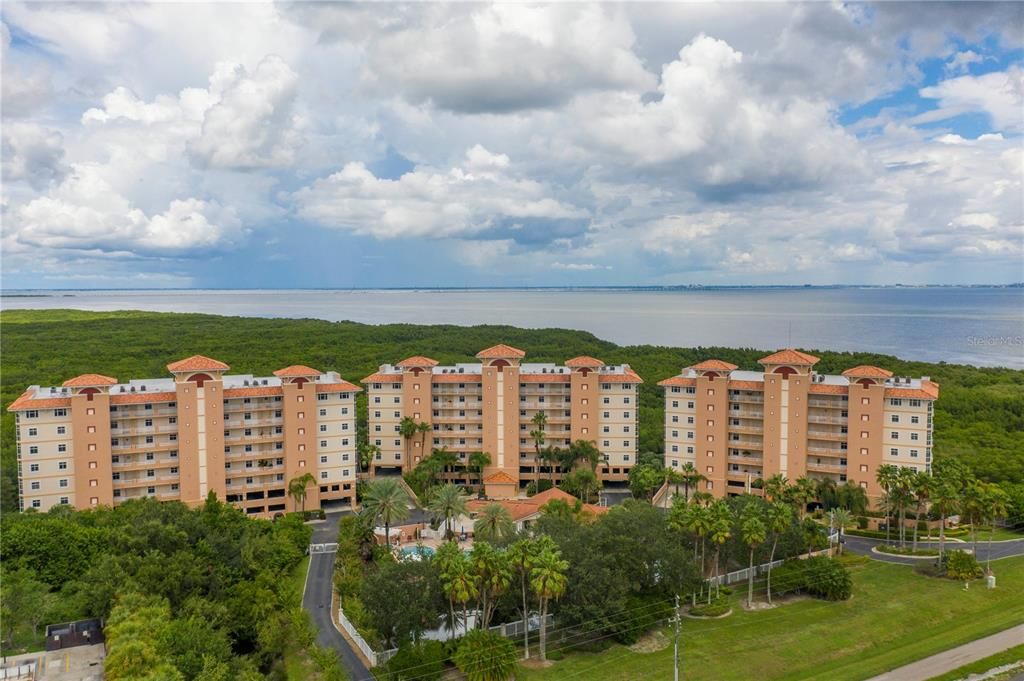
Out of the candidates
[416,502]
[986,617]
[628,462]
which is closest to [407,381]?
[416,502]

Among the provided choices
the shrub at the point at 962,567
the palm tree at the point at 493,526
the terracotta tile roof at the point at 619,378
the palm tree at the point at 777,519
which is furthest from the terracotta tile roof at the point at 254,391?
the shrub at the point at 962,567

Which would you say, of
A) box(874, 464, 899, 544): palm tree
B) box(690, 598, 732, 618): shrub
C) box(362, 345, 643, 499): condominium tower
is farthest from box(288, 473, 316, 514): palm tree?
box(874, 464, 899, 544): palm tree

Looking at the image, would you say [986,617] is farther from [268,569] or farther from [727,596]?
[268,569]

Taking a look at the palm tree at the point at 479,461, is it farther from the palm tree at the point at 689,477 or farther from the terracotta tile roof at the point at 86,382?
the terracotta tile roof at the point at 86,382

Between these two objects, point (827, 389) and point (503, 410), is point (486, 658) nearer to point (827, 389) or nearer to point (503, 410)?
point (503, 410)

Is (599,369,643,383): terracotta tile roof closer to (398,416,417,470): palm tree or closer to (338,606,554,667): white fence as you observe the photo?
(398,416,417,470): palm tree

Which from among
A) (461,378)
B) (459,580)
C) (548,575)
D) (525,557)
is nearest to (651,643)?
(548,575)

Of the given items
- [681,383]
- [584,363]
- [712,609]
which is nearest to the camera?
[712,609]
